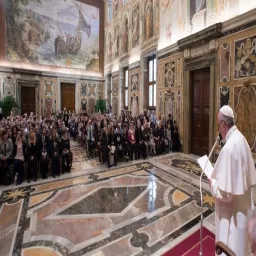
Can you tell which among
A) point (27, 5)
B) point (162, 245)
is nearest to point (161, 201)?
point (162, 245)

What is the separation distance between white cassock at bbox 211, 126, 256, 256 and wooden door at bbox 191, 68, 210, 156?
6.12m

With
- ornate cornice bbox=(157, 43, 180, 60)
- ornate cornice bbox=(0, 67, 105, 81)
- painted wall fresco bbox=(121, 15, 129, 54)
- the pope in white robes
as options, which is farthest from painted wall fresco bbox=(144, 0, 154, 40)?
the pope in white robes

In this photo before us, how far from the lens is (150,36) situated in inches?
455

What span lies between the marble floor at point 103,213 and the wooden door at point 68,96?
43.1 feet

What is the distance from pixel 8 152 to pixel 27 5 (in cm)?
1517

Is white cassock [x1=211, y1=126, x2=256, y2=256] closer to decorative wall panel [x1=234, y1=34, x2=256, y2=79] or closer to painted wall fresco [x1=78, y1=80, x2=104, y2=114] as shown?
decorative wall panel [x1=234, y1=34, x2=256, y2=79]

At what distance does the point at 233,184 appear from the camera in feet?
6.36

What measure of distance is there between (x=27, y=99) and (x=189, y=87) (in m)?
13.7

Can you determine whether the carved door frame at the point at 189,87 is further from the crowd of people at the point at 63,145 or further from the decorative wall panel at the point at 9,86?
the decorative wall panel at the point at 9,86

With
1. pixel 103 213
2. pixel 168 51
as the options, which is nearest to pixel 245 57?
pixel 168 51

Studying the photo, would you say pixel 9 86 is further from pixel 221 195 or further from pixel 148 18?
pixel 221 195

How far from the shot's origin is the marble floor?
9.91 ft

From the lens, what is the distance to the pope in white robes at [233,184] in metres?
1.95

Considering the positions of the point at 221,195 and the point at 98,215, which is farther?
the point at 98,215
